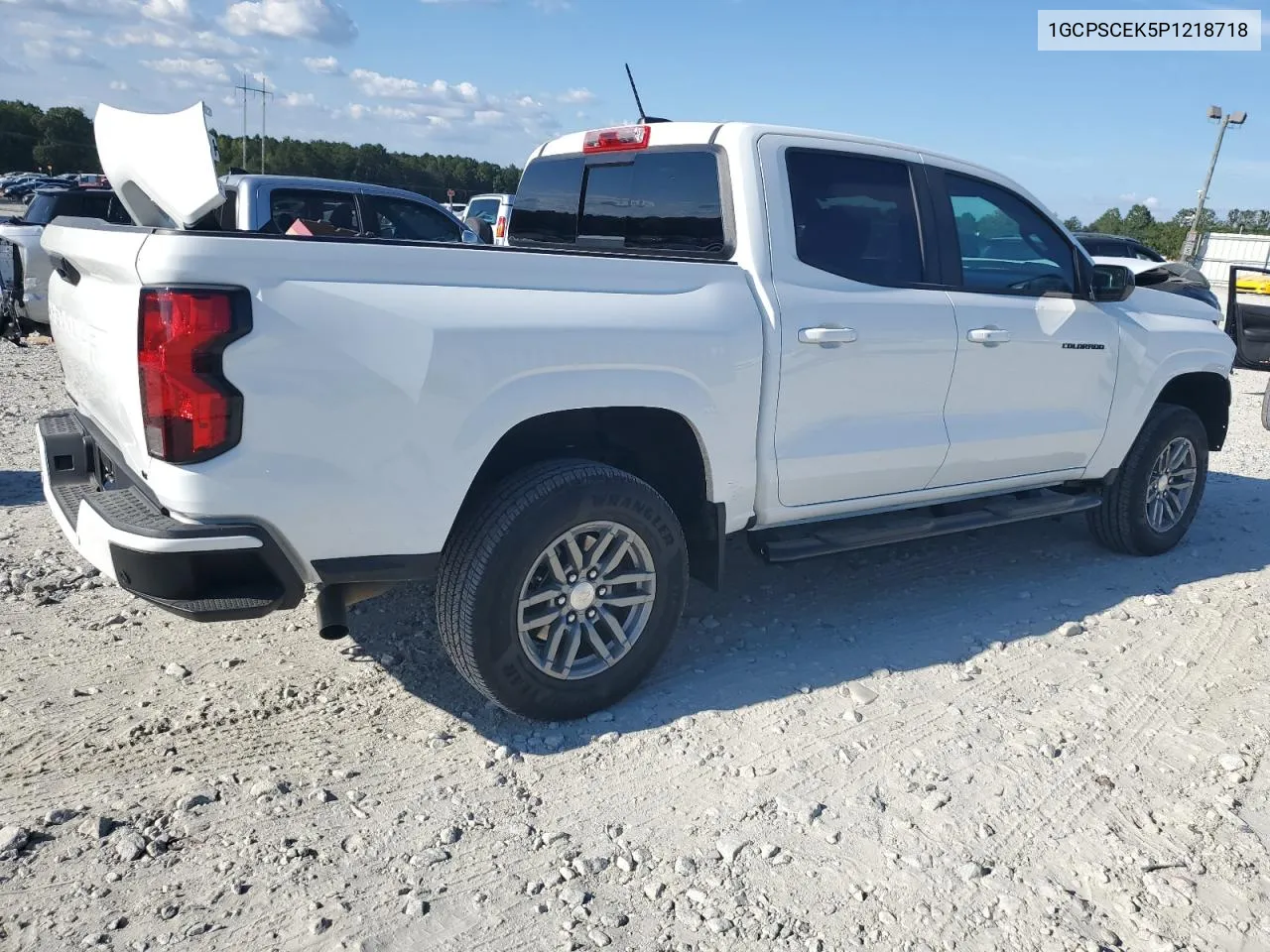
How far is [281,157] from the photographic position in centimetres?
6388

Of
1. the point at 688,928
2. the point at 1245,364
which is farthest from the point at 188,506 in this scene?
the point at 1245,364

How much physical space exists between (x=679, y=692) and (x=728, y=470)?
0.85 m

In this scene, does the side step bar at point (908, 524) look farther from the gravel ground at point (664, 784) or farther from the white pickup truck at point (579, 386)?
the gravel ground at point (664, 784)

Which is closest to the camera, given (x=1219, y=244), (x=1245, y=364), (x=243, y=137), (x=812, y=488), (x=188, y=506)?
(x=188, y=506)

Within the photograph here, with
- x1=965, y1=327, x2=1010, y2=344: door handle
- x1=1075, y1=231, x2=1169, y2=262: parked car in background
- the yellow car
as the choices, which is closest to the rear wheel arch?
x1=965, y1=327, x2=1010, y2=344: door handle

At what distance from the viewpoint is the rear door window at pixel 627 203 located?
3.88 meters

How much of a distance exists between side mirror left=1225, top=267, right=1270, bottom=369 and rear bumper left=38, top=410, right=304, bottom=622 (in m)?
9.19

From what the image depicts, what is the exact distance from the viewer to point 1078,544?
5.86m

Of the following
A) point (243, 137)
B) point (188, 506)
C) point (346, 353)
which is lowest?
point (188, 506)

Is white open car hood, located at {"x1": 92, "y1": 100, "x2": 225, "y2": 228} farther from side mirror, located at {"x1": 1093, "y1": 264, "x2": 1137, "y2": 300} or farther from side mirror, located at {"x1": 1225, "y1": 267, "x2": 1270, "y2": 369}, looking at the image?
side mirror, located at {"x1": 1225, "y1": 267, "x2": 1270, "y2": 369}

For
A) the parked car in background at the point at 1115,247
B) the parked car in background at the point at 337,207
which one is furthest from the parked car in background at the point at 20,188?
the parked car in background at the point at 1115,247

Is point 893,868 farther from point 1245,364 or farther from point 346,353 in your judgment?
point 1245,364

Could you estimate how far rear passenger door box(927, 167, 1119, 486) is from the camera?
172 inches

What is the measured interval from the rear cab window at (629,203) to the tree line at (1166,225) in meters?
32.2
